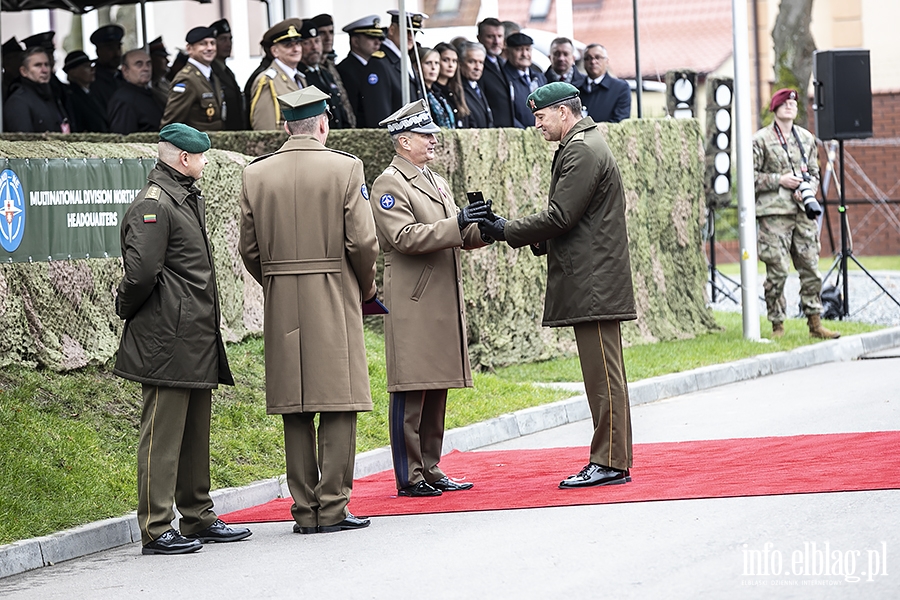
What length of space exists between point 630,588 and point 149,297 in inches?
112

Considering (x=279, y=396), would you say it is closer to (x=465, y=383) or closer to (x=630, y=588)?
(x=465, y=383)

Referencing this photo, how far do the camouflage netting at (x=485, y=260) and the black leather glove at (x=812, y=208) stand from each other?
5.82ft

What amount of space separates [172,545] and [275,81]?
6956 mm

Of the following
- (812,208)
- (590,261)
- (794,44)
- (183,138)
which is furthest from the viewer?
(794,44)

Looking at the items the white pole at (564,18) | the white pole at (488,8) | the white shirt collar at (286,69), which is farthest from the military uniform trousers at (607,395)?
the white pole at (488,8)

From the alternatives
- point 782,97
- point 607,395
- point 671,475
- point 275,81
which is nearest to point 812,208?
point 782,97

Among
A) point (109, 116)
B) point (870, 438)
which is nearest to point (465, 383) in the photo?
point (870, 438)

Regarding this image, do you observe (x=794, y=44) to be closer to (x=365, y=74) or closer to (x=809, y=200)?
(x=809, y=200)

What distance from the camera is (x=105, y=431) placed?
9.05m

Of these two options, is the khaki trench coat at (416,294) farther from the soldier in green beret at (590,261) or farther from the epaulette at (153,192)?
the epaulette at (153,192)

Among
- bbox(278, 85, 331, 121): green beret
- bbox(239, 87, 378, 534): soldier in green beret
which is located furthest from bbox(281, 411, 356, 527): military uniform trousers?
bbox(278, 85, 331, 121): green beret

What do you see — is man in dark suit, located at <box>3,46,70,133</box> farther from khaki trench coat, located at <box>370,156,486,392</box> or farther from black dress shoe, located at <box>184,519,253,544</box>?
black dress shoe, located at <box>184,519,253,544</box>

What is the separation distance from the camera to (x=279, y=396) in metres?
7.37

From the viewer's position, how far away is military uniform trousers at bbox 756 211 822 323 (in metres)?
14.7
